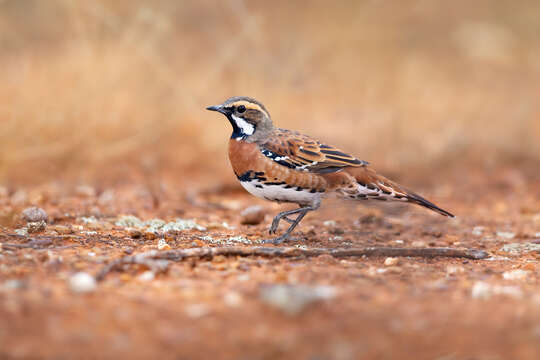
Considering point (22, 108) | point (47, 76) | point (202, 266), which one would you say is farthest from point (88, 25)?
point (202, 266)

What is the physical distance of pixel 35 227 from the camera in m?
4.70

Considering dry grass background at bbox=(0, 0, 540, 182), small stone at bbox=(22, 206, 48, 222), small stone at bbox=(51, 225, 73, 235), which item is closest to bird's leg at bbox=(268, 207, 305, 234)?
small stone at bbox=(51, 225, 73, 235)

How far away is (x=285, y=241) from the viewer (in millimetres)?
5234

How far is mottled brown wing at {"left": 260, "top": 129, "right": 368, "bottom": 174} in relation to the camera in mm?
5234

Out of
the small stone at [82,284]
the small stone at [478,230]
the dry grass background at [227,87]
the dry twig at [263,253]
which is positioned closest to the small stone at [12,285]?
the small stone at [82,284]

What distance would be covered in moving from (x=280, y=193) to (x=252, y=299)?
6.65ft

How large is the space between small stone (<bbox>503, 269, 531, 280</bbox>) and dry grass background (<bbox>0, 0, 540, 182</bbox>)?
14.4 feet

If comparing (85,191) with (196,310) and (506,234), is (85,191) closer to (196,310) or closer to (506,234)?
(196,310)

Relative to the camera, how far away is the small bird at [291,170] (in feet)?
17.0

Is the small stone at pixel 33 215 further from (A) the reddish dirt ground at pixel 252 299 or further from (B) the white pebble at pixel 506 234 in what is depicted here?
(B) the white pebble at pixel 506 234

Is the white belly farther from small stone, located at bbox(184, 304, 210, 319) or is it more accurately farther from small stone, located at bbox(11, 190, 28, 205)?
small stone, located at bbox(11, 190, 28, 205)

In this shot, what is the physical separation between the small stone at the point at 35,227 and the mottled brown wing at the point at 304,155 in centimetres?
183

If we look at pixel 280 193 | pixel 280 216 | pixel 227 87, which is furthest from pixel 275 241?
pixel 227 87

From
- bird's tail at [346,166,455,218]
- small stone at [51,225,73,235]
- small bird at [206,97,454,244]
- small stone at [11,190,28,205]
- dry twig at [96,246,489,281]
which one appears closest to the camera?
dry twig at [96,246,489,281]
